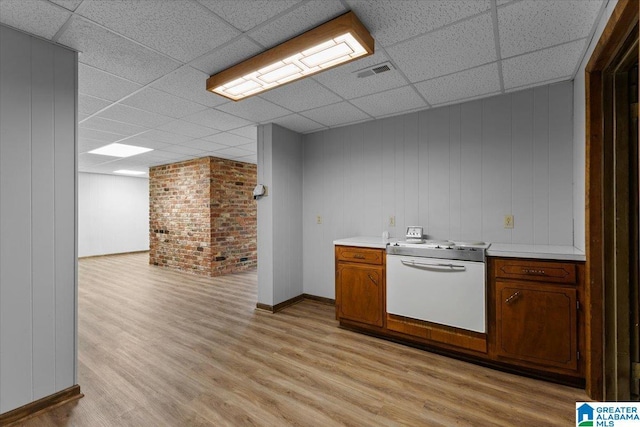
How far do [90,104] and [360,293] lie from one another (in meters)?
3.55

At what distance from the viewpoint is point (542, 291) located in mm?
2270

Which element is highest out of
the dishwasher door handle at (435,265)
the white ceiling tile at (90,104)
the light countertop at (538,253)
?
the white ceiling tile at (90,104)

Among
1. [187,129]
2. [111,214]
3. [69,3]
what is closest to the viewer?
[69,3]

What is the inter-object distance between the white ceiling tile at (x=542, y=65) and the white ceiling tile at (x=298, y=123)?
85.7 inches

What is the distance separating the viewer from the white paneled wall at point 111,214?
849 centimetres

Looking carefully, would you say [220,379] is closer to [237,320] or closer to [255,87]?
[237,320]

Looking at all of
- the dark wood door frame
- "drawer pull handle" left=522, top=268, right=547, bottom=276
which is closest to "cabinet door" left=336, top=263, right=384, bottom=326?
"drawer pull handle" left=522, top=268, right=547, bottom=276

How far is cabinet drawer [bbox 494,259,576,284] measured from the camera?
220cm

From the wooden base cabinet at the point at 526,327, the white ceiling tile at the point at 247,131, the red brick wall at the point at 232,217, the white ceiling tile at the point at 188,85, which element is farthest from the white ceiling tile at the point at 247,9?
the red brick wall at the point at 232,217

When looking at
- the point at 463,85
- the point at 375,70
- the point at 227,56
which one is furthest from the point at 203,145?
the point at 463,85

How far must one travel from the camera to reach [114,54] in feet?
7.12

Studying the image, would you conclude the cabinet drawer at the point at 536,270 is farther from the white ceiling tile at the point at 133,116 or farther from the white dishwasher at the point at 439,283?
the white ceiling tile at the point at 133,116

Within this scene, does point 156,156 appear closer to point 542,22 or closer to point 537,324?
point 542,22

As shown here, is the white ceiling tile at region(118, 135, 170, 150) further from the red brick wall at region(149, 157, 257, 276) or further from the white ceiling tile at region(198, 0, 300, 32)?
the white ceiling tile at region(198, 0, 300, 32)
